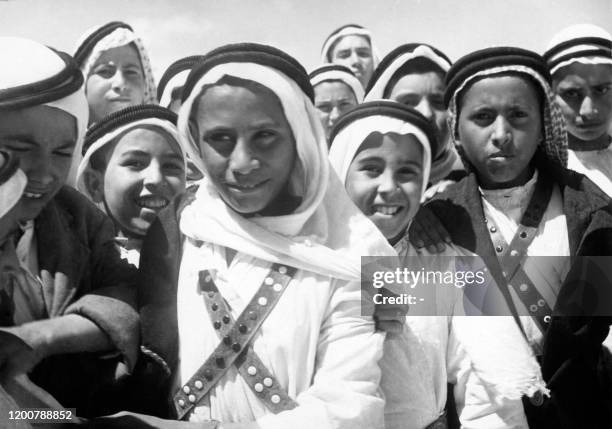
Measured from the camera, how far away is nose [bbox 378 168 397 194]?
2506 mm

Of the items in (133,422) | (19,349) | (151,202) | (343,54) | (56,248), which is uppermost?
(343,54)

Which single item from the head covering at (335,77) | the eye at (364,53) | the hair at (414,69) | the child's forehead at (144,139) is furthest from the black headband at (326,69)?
the child's forehead at (144,139)

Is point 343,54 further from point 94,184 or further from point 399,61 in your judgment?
→ point 94,184

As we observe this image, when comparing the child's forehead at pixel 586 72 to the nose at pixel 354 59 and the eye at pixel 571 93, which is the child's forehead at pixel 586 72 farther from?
Answer: the nose at pixel 354 59

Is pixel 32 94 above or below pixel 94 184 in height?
above

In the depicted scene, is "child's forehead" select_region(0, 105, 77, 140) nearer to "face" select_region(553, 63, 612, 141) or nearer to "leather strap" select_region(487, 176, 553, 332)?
"leather strap" select_region(487, 176, 553, 332)

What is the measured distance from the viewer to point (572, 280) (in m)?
2.54

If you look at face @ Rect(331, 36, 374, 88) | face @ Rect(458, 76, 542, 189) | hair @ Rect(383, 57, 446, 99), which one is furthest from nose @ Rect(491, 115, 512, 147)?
face @ Rect(331, 36, 374, 88)

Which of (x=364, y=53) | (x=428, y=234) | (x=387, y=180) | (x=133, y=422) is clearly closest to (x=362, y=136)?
(x=387, y=180)

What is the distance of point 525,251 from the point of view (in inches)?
103

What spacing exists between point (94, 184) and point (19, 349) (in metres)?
0.80

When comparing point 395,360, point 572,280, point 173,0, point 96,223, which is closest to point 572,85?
point 572,280

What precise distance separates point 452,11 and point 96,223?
4.83 ft

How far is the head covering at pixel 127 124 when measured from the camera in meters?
2.64
